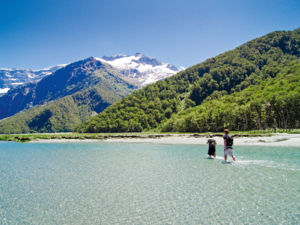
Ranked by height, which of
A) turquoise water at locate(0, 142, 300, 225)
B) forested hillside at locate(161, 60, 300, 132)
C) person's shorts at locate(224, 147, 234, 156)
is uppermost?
forested hillside at locate(161, 60, 300, 132)

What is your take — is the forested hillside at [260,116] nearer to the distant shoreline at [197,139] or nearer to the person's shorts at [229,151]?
the distant shoreline at [197,139]

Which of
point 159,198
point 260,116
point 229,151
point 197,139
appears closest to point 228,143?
point 229,151

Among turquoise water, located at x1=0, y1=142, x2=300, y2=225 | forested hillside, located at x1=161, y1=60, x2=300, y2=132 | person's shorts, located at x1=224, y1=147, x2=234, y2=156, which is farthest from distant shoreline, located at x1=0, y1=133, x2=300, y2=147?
turquoise water, located at x1=0, y1=142, x2=300, y2=225

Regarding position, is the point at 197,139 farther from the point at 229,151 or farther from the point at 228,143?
the point at 228,143

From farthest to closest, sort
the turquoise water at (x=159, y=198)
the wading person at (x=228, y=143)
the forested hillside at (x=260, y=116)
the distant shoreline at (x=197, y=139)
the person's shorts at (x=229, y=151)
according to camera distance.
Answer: the forested hillside at (x=260, y=116) < the distant shoreline at (x=197, y=139) < the person's shorts at (x=229, y=151) < the wading person at (x=228, y=143) < the turquoise water at (x=159, y=198)

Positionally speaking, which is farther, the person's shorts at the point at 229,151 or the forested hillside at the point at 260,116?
the forested hillside at the point at 260,116

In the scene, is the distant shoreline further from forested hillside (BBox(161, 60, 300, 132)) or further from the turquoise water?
the turquoise water

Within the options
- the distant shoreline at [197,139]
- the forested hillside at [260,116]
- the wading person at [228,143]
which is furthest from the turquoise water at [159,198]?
the forested hillside at [260,116]

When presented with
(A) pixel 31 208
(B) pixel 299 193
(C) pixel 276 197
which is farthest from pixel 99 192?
(B) pixel 299 193

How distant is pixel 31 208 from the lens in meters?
12.4

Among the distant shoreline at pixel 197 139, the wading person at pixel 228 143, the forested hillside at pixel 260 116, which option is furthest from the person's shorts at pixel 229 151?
the forested hillside at pixel 260 116

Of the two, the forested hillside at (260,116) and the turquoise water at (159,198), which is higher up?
the forested hillside at (260,116)

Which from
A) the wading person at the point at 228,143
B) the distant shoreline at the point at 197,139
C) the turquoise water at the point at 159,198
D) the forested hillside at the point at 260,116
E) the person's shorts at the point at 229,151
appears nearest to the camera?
the turquoise water at the point at 159,198

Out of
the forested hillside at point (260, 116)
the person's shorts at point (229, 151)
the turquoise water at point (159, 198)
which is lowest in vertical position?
the turquoise water at point (159, 198)
